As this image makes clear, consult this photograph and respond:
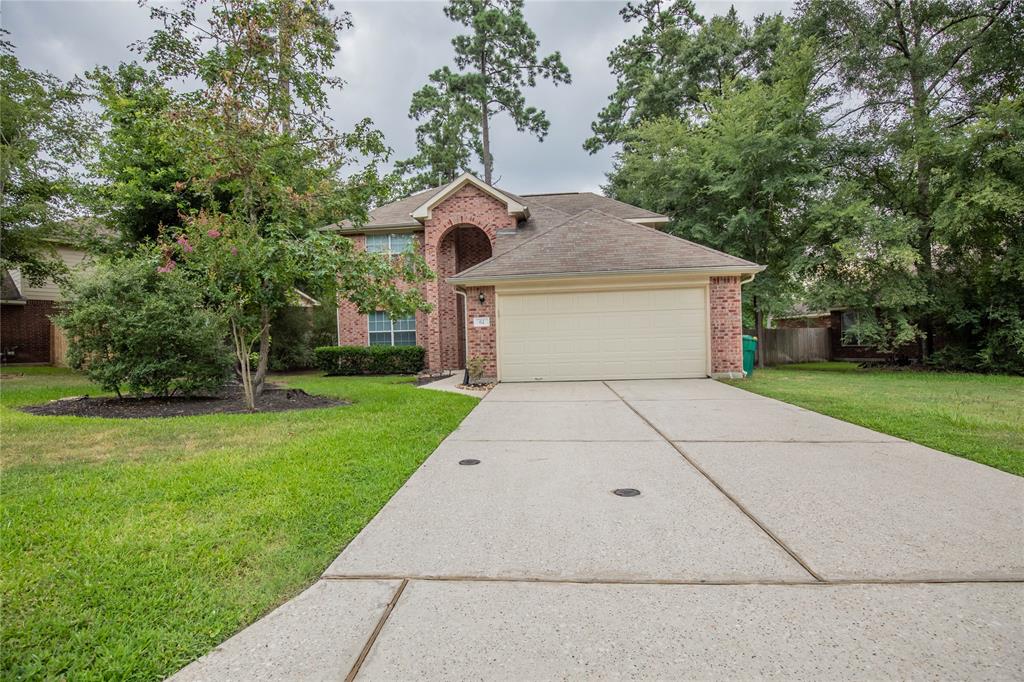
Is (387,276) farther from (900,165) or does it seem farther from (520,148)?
(520,148)

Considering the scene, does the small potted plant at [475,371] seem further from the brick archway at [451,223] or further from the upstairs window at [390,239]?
the upstairs window at [390,239]

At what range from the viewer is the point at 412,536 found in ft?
9.33

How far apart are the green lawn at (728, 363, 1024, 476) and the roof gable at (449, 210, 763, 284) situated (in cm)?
286

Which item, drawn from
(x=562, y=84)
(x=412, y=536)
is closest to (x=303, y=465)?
(x=412, y=536)

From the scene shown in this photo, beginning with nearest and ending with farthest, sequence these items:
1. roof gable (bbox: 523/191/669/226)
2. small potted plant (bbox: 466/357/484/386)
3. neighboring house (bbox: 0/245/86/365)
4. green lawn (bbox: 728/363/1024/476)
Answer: green lawn (bbox: 728/363/1024/476)
small potted plant (bbox: 466/357/484/386)
roof gable (bbox: 523/191/669/226)
neighboring house (bbox: 0/245/86/365)

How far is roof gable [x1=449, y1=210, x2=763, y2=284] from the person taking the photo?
10.4 meters

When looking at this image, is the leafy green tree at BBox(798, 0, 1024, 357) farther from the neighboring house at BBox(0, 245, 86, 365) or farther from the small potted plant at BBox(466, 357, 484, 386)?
the neighboring house at BBox(0, 245, 86, 365)

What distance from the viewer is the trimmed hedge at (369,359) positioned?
14.5 meters

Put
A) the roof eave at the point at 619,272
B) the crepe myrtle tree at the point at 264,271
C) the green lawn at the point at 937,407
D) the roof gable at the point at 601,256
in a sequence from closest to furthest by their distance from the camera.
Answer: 1. the green lawn at the point at 937,407
2. the crepe myrtle tree at the point at 264,271
3. the roof eave at the point at 619,272
4. the roof gable at the point at 601,256

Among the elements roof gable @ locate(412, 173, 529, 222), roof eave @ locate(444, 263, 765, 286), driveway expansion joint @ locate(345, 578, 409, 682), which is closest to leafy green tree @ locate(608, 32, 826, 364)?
roof eave @ locate(444, 263, 765, 286)

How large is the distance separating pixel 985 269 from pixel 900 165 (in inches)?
150

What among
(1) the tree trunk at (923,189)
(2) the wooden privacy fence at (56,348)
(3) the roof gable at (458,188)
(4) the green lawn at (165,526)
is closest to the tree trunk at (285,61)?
(4) the green lawn at (165,526)

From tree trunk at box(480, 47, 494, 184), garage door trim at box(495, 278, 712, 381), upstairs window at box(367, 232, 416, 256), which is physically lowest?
garage door trim at box(495, 278, 712, 381)

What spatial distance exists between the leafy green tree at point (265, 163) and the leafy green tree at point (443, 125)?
1641 cm
